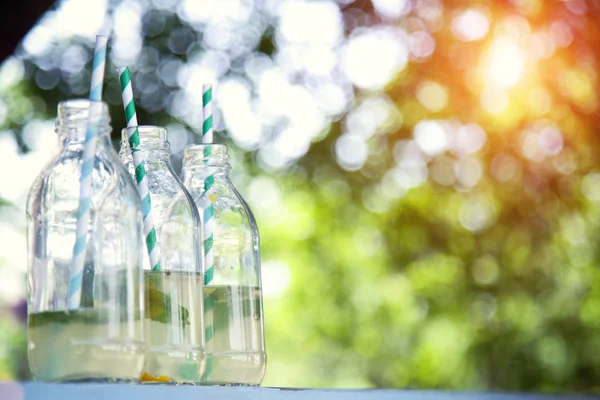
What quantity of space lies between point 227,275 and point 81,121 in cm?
27

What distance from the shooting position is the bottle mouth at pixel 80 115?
2.30 feet

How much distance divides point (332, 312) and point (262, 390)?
561 centimetres

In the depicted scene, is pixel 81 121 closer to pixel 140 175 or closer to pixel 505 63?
pixel 140 175

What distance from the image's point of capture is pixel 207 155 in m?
0.90

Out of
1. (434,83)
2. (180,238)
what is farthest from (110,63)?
(180,238)

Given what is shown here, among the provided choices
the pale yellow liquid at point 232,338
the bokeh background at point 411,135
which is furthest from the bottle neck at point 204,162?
the bokeh background at point 411,135

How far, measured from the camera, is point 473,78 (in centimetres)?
474

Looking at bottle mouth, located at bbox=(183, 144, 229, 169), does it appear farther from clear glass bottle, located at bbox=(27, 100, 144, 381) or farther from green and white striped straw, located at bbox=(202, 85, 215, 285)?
clear glass bottle, located at bbox=(27, 100, 144, 381)

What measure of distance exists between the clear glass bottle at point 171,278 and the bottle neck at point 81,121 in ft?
0.34

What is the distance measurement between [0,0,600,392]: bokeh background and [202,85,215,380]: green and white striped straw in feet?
12.4

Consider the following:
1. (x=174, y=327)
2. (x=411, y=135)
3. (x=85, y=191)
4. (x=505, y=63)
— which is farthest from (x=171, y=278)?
(x=411, y=135)

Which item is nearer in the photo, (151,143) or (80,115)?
(80,115)

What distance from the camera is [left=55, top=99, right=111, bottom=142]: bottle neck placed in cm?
70

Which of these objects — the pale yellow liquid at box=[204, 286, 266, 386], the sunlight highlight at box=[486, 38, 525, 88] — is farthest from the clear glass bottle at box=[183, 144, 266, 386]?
the sunlight highlight at box=[486, 38, 525, 88]
